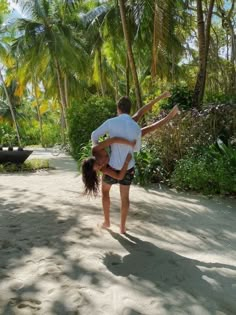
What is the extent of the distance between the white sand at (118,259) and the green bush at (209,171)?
0.39 metres

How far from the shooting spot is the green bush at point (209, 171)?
6.94m

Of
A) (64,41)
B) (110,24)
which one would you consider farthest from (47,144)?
(110,24)

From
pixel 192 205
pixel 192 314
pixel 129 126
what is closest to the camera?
pixel 192 314

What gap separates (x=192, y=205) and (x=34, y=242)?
3.03 metres

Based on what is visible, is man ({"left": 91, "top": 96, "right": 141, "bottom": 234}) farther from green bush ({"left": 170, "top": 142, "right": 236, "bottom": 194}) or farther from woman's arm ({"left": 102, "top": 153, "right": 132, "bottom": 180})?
green bush ({"left": 170, "top": 142, "right": 236, "bottom": 194})

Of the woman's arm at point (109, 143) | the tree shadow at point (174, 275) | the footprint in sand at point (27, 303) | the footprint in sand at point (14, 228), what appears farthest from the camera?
the footprint in sand at point (14, 228)

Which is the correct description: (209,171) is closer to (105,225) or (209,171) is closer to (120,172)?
(105,225)

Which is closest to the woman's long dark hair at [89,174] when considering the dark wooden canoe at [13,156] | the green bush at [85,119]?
the dark wooden canoe at [13,156]

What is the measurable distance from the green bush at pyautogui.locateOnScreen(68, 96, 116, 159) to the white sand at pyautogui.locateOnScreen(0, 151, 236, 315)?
7.99 m

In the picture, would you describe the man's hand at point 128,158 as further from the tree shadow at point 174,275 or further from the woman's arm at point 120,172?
the tree shadow at point 174,275

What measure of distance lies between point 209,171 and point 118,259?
377 centimetres

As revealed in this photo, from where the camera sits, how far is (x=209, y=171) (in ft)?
23.7

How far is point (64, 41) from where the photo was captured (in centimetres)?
2130

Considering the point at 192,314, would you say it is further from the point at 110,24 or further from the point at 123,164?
the point at 110,24
